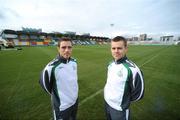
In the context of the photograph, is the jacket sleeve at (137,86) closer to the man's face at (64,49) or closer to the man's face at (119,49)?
the man's face at (119,49)

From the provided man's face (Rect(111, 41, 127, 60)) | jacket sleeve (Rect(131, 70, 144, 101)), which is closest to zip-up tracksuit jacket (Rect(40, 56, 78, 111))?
man's face (Rect(111, 41, 127, 60))

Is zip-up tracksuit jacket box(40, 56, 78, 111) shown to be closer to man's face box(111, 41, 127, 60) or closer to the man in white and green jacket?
the man in white and green jacket

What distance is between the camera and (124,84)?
189 cm

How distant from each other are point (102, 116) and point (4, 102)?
3.32 m

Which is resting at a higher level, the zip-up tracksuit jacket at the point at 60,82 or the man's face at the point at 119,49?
the man's face at the point at 119,49

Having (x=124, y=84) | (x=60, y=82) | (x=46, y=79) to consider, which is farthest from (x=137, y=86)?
(x=46, y=79)

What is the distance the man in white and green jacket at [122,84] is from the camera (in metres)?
1.85

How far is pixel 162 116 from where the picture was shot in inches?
128

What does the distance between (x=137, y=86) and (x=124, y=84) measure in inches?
7.9

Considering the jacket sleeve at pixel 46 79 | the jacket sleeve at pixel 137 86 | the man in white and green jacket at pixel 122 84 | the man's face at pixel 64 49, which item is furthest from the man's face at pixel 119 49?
the jacket sleeve at pixel 46 79

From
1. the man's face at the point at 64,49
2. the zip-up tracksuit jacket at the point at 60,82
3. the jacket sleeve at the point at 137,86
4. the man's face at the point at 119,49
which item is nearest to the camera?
the jacket sleeve at the point at 137,86

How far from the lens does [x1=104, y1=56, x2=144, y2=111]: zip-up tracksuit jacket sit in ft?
6.05

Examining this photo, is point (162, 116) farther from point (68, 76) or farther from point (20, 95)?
point (20, 95)

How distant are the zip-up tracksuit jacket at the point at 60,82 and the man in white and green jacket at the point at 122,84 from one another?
73cm
